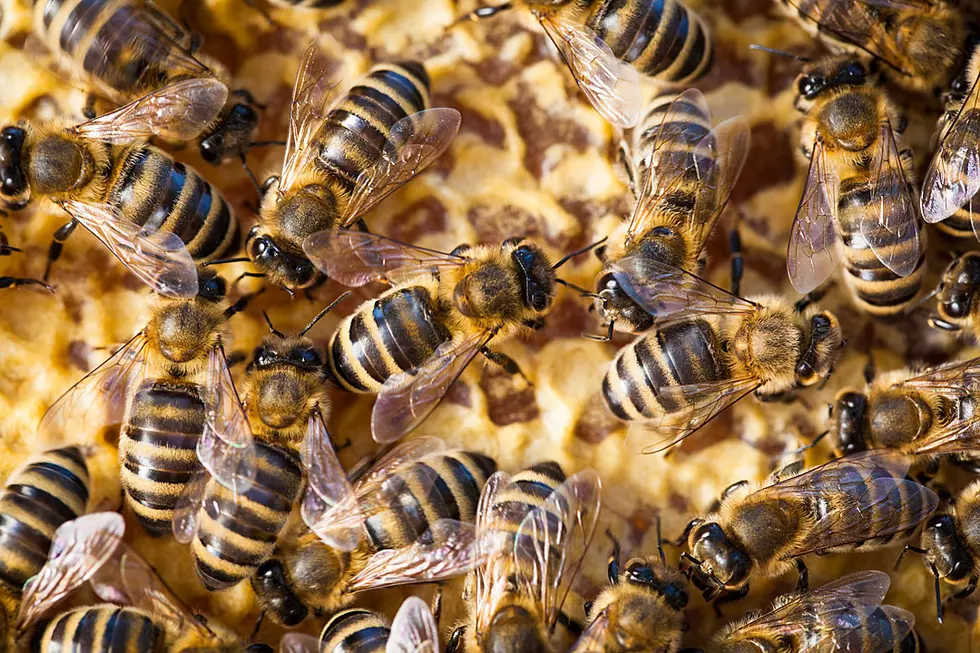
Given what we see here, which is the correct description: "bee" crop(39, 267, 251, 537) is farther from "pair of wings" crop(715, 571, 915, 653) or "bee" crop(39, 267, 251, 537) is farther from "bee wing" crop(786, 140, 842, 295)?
"bee wing" crop(786, 140, 842, 295)

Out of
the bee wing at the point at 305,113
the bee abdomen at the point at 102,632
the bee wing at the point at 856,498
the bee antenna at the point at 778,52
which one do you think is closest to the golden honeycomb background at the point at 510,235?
the bee antenna at the point at 778,52

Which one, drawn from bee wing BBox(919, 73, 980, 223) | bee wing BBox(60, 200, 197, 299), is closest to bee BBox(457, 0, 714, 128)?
bee wing BBox(919, 73, 980, 223)

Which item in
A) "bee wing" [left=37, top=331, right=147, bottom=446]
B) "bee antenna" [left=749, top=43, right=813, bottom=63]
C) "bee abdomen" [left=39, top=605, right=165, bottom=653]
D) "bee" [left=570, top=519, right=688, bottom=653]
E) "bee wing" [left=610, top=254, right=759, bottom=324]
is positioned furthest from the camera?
"bee antenna" [left=749, top=43, right=813, bottom=63]

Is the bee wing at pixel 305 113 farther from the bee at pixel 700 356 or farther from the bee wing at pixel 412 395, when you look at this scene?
the bee at pixel 700 356

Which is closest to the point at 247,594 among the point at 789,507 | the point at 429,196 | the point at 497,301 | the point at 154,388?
the point at 154,388

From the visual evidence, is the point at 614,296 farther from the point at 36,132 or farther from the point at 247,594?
the point at 36,132
